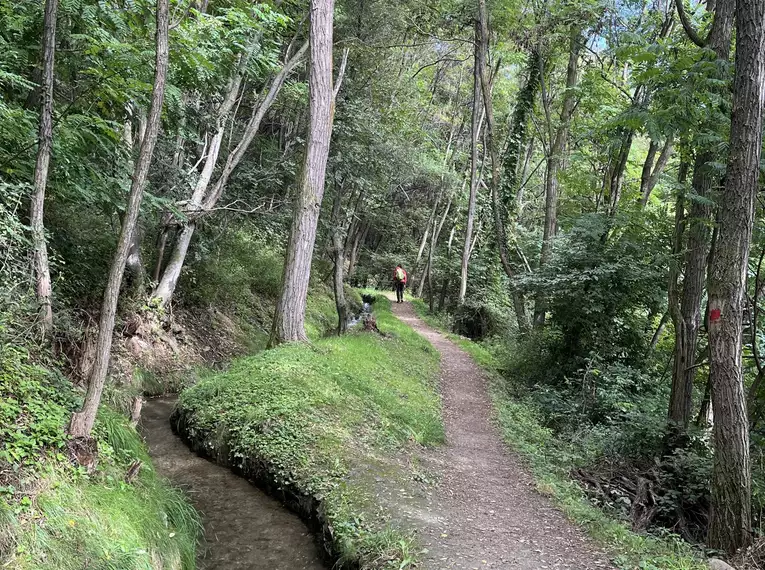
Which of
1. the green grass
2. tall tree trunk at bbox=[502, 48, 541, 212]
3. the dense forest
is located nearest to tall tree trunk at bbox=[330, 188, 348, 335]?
the dense forest

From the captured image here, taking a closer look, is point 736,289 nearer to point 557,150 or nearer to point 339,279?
point 339,279

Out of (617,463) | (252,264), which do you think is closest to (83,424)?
(617,463)

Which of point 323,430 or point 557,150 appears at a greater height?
point 557,150

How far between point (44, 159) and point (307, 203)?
505 centimetres

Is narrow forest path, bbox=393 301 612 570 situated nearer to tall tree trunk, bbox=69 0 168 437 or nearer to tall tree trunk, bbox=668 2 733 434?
tall tree trunk, bbox=668 2 733 434

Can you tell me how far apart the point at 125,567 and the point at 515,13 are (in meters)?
Result: 18.3

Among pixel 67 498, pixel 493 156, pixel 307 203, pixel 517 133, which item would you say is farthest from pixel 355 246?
pixel 67 498

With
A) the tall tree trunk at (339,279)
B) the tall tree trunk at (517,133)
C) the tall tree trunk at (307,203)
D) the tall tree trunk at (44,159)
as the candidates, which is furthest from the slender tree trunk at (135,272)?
the tall tree trunk at (517,133)

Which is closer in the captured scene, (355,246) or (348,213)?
(348,213)

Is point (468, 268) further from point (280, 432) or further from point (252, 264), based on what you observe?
point (280, 432)

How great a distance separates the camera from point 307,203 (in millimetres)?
9914

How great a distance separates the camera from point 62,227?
7.88 metres

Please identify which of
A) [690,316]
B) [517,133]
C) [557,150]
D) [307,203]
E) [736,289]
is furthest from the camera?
[517,133]

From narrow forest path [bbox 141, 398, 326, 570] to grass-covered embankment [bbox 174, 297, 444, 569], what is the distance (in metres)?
0.16
